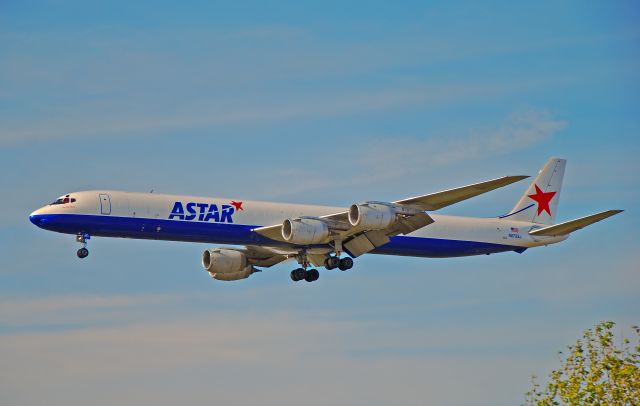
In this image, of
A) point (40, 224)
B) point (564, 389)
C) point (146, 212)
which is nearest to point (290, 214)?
point (146, 212)

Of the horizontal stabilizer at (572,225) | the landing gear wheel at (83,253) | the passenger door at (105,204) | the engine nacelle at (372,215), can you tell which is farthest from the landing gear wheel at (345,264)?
the landing gear wheel at (83,253)

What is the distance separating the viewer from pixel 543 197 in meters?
77.6

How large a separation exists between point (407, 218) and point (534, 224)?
1485 cm

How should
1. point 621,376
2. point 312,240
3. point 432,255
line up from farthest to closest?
point 432,255 → point 312,240 → point 621,376

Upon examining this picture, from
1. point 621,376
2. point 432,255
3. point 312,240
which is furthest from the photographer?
point 432,255

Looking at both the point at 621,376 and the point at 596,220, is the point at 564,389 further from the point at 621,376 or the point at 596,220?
the point at 596,220

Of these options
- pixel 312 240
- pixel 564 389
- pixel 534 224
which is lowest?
pixel 564 389

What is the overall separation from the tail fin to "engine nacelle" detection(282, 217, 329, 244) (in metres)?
17.3

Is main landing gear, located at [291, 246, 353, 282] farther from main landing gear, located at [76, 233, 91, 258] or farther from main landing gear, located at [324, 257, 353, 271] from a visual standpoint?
main landing gear, located at [76, 233, 91, 258]

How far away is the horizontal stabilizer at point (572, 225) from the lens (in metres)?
64.0

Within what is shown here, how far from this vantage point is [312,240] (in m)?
63.6

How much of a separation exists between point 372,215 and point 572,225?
13989mm

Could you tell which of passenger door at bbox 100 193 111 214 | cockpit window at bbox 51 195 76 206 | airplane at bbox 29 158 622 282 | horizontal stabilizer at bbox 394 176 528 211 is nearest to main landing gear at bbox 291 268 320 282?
airplane at bbox 29 158 622 282

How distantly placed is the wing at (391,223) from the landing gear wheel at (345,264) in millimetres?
508
